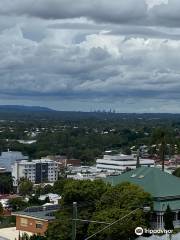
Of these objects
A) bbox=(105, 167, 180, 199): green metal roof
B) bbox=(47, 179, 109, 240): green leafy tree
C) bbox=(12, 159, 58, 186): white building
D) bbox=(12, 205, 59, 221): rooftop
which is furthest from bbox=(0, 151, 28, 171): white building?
bbox=(47, 179, 109, 240): green leafy tree

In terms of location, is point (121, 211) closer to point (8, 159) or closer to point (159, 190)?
point (159, 190)

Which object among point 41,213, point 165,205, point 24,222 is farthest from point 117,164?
point 165,205

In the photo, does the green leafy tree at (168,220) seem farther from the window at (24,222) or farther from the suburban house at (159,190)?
the window at (24,222)

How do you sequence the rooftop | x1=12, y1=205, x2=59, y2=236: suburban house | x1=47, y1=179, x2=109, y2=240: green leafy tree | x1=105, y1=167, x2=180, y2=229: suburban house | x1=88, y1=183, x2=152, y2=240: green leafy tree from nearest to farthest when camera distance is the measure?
x1=88, y1=183, x2=152, y2=240: green leafy tree, x1=47, y1=179, x2=109, y2=240: green leafy tree, x1=105, y1=167, x2=180, y2=229: suburban house, x1=12, y1=205, x2=59, y2=236: suburban house, the rooftop

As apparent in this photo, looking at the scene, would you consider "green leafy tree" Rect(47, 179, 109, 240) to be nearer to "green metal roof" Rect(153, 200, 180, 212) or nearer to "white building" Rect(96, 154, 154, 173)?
"green metal roof" Rect(153, 200, 180, 212)

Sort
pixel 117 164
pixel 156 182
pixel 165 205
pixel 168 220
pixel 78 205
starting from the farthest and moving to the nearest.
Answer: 1. pixel 117 164
2. pixel 156 182
3. pixel 165 205
4. pixel 168 220
5. pixel 78 205

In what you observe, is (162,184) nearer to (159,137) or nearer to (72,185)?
(72,185)

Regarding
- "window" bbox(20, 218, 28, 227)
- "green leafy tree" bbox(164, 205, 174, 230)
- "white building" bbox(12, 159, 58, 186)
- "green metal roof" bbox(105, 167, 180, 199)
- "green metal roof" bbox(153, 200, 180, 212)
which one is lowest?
"white building" bbox(12, 159, 58, 186)

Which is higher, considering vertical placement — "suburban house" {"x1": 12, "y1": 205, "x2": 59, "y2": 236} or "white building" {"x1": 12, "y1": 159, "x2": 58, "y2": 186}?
"suburban house" {"x1": 12, "y1": 205, "x2": 59, "y2": 236}
